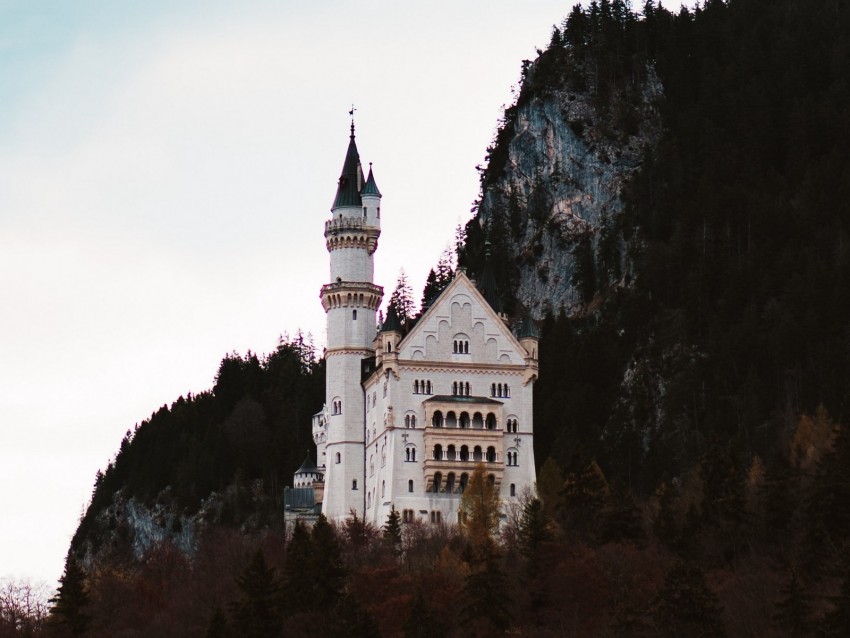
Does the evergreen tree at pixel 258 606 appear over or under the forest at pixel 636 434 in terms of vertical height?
under

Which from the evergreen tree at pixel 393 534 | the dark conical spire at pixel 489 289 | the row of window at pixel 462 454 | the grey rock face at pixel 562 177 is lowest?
the evergreen tree at pixel 393 534

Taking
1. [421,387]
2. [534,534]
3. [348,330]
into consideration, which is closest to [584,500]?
[534,534]

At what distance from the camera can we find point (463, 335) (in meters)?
106

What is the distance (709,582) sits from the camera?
76688 mm

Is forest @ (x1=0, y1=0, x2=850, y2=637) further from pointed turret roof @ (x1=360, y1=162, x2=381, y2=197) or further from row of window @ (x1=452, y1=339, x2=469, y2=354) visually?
pointed turret roof @ (x1=360, y1=162, x2=381, y2=197)

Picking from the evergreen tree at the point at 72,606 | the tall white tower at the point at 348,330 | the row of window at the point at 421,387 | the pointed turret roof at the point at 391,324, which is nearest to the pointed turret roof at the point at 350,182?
the tall white tower at the point at 348,330

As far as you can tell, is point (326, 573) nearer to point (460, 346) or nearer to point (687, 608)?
point (687, 608)

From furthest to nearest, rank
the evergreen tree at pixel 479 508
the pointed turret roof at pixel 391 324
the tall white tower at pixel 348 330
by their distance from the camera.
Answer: the tall white tower at pixel 348 330 → the pointed turret roof at pixel 391 324 → the evergreen tree at pixel 479 508

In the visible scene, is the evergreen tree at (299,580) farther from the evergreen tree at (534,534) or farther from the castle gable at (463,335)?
the castle gable at (463,335)

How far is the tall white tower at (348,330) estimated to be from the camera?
108000mm

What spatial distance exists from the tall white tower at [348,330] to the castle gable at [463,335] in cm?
462

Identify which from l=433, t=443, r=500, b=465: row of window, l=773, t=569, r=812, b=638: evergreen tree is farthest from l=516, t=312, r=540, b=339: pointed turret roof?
l=773, t=569, r=812, b=638: evergreen tree

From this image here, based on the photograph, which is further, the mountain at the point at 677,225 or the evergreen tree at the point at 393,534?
the mountain at the point at 677,225

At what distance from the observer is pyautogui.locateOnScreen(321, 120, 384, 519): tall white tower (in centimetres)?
10800
